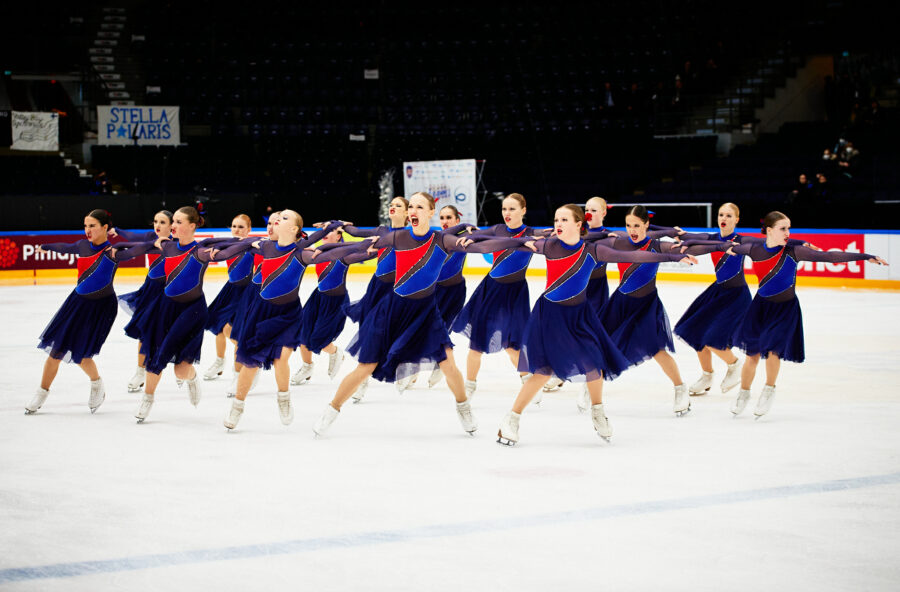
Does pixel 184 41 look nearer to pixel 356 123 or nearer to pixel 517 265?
pixel 356 123

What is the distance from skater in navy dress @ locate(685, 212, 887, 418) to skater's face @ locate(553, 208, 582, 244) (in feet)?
3.93

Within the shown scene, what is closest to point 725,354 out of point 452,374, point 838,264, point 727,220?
point 727,220

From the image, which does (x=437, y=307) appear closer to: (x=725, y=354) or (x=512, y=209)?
(x=512, y=209)

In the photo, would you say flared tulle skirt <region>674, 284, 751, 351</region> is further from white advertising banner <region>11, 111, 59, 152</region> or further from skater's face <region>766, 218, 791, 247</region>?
white advertising banner <region>11, 111, 59, 152</region>

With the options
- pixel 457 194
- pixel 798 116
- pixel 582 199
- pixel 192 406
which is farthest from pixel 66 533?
pixel 798 116

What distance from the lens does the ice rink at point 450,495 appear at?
13.9 feet

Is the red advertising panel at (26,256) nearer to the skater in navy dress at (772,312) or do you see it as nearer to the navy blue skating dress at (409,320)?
the navy blue skating dress at (409,320)

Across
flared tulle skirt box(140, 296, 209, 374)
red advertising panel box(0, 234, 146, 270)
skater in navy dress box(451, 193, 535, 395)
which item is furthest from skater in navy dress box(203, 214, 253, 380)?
red advertising panel box(0, 234, 146, 270)

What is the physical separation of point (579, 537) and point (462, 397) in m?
2.44

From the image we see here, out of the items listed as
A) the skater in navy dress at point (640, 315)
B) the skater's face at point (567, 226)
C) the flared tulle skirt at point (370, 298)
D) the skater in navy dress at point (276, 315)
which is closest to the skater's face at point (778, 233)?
the skater in navy dress at point (640, 315)

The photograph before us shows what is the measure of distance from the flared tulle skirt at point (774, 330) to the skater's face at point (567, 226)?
175 cm

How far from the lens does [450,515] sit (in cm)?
504

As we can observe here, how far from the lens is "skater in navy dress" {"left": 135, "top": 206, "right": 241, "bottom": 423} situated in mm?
7617

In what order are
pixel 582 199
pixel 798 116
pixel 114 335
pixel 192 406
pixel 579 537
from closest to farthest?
pixel 579 537
pixel 192 406
pixel 114 335
pixel 582 199
pixel 798 116
